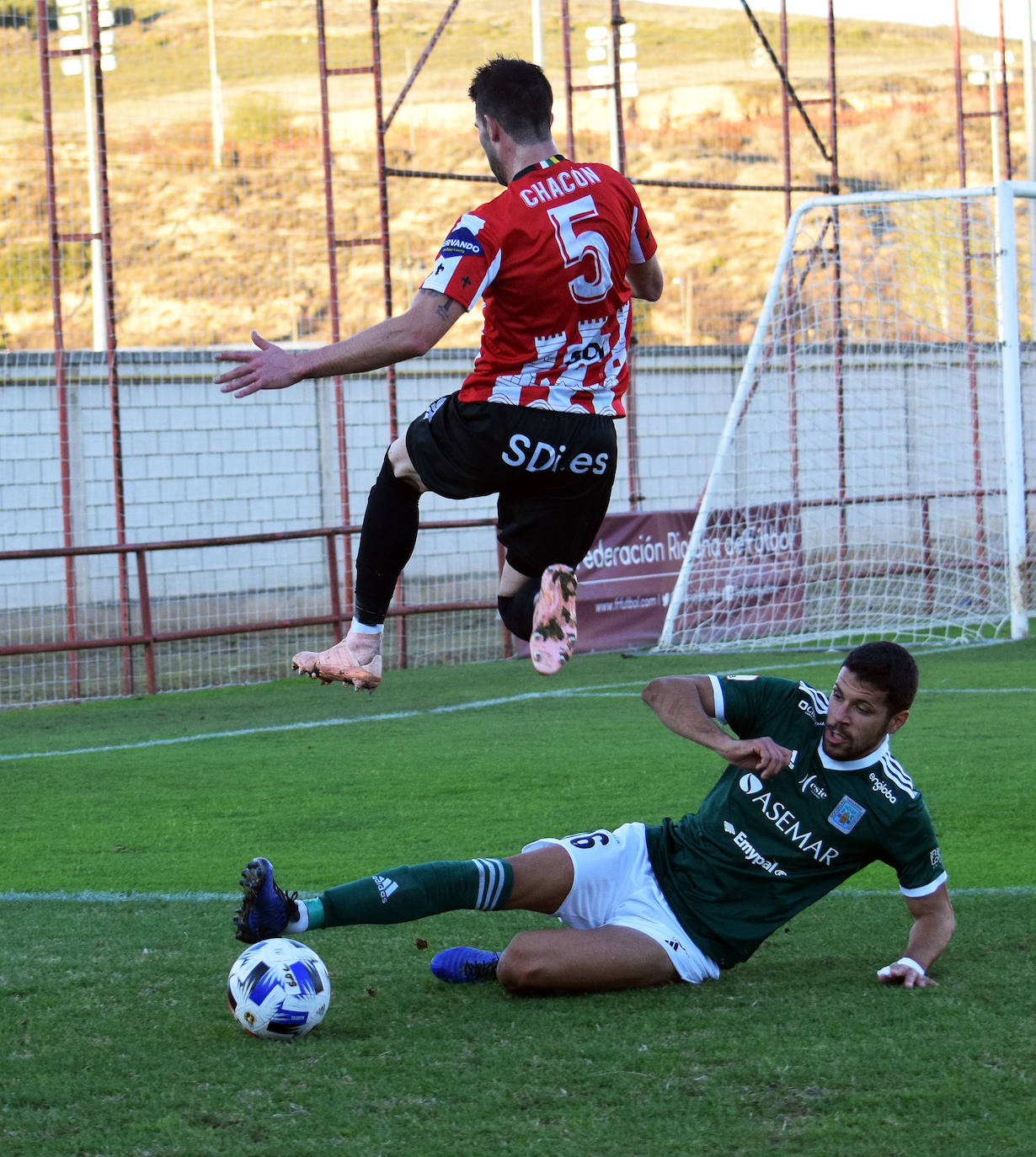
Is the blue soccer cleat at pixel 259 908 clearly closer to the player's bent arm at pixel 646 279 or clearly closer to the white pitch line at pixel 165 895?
the white pitch line at pixel 165 895

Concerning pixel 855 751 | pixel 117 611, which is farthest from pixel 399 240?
pixel 855 751

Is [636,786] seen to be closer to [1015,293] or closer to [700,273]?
[1015,293]

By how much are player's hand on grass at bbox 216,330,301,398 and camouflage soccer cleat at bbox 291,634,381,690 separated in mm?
1096

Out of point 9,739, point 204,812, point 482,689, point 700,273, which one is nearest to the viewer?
point 204,812

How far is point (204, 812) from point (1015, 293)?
7.75 m

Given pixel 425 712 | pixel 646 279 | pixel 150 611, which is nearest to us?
pixel 646 279

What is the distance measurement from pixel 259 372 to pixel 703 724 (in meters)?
1.49

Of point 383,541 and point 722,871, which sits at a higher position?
point 383,541

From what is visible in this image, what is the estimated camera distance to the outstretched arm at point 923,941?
4.55 metres

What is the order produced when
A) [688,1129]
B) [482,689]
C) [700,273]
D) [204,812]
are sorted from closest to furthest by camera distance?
[688,1129], [204,812], [482,689], [700,273]

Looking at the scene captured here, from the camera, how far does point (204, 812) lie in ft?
25.1

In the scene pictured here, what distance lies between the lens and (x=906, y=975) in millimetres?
4543

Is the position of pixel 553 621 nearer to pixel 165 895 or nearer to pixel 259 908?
pixel 259 908

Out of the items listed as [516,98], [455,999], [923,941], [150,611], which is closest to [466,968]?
[455,999]
